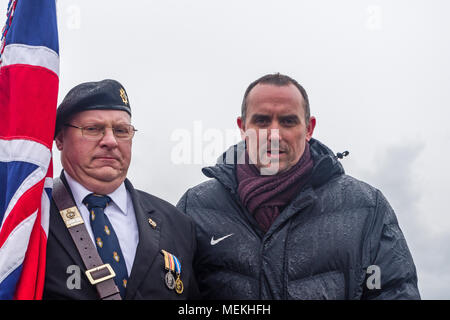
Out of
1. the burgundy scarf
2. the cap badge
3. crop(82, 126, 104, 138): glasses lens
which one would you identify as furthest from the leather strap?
the burgundy scarf

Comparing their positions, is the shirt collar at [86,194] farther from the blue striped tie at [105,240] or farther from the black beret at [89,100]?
the black beret at [89,100]

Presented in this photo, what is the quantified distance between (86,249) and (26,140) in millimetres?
960

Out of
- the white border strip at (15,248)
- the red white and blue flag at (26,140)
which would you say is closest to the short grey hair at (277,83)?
the red white and blue flag at (26,140)

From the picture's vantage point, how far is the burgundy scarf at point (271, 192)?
4547mm

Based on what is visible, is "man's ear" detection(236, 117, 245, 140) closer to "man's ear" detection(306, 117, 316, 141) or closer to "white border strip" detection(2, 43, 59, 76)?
"man's ear" detection(306, 117, 316, 141)

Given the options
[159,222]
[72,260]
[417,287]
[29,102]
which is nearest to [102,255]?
[72,260]

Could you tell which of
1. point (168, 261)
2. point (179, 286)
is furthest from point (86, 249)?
point (179, 286)

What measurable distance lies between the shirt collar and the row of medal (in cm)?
56

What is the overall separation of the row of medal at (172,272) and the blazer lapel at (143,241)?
142 mm

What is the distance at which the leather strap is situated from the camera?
12.0ft

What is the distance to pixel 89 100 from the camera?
427 centimetres
